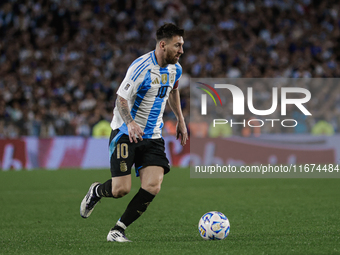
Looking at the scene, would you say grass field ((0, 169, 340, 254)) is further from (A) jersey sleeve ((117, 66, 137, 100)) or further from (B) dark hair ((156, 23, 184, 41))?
(B) dark hair ((156, 23, 184, 41))

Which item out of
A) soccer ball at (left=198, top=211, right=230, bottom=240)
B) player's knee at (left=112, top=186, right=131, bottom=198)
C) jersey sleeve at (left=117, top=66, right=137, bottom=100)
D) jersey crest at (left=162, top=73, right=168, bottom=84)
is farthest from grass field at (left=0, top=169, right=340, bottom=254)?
jersey crest at (left=162, top=73, right=168, bottom=84)

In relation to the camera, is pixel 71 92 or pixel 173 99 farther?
pixel 71 92

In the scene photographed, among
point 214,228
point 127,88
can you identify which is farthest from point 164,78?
point 214,228

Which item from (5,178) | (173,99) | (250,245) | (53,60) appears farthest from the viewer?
(53,60)

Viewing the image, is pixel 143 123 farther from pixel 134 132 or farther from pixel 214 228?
pixel 214 228

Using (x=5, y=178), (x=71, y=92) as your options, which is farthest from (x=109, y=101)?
(x=5, y=178)

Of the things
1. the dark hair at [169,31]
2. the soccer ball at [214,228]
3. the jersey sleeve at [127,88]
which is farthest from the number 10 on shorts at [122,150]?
the dark hair at [169,31]

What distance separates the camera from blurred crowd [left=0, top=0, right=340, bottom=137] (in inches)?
717

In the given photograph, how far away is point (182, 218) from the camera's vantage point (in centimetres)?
700

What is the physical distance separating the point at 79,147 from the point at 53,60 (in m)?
5.55

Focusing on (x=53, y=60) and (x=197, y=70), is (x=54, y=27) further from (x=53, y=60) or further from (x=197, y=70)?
(x=197, y=70)

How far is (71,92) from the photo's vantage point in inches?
725

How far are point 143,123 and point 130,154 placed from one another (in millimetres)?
347

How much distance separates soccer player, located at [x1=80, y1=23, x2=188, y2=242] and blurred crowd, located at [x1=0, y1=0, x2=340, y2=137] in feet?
35.4
